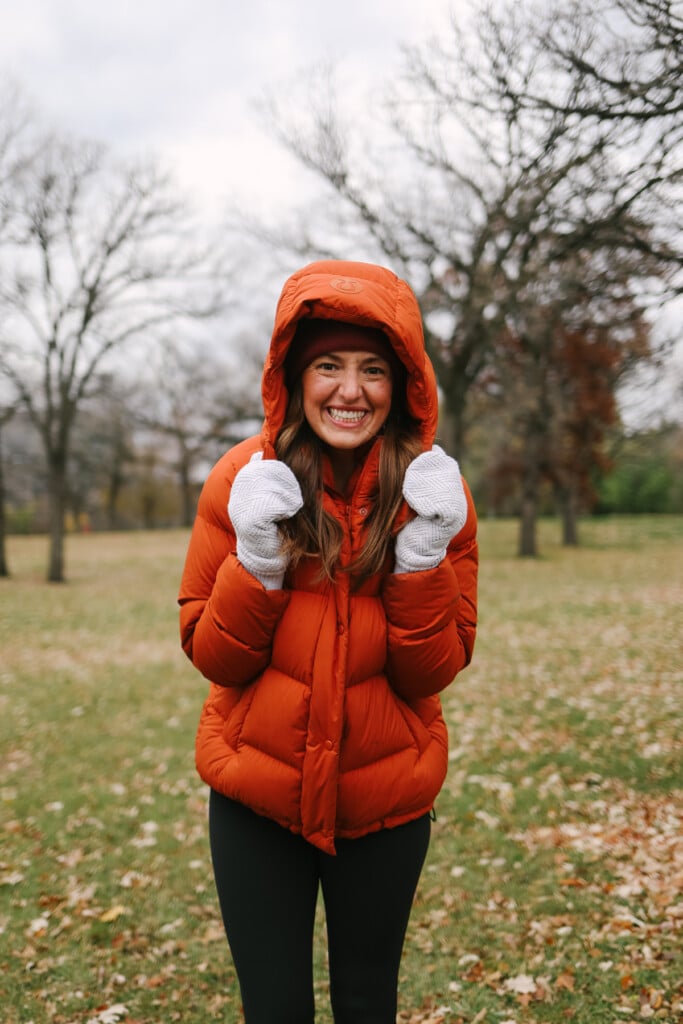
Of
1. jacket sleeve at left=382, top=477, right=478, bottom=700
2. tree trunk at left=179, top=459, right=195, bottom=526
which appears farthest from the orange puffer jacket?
tree trunk at left=179, top=459, right=195, bottom=526

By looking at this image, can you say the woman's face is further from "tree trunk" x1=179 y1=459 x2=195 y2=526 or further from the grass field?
"tree trunk" x1=179 y1=459 x2=195 y2=526

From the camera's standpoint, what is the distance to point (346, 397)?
2018mm

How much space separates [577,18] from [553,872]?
16.4ft

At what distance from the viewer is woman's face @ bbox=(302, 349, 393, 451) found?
80.0 inches

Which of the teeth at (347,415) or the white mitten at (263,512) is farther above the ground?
the teeth at (347,415)

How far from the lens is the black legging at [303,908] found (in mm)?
1982

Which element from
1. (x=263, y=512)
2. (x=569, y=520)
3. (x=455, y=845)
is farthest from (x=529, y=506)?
(x=263, y=512)

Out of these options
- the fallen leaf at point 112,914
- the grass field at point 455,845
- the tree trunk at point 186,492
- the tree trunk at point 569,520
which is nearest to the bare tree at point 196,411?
the tree trunk at point 186,492

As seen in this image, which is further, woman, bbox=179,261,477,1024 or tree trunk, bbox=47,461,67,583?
tree trunk, bbox=47,461,67,583

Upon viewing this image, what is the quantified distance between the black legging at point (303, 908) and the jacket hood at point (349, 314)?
3.51 feet

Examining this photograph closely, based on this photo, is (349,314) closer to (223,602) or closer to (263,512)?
(263,512)

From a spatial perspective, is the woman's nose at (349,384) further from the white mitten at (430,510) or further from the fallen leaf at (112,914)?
the fallen leaf at (112,914)

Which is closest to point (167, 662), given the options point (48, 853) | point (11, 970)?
point (48, 853)

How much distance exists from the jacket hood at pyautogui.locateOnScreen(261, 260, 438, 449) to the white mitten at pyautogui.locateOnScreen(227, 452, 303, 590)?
0.61ft
